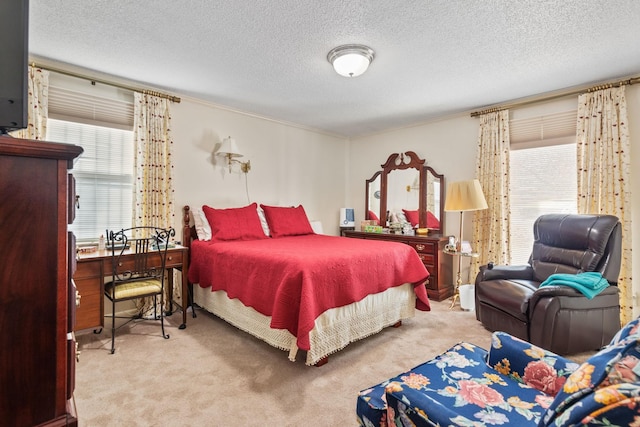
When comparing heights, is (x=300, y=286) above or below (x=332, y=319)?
above

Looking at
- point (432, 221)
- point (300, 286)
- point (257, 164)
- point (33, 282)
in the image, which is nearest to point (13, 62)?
point (33, 282)

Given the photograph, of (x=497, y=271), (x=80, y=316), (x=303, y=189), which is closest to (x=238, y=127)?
(x=303, y=189)

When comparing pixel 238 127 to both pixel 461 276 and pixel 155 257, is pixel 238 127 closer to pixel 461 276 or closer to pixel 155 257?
pixel 155 257

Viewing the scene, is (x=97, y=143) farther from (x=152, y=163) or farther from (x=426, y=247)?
(x=426, y=247)

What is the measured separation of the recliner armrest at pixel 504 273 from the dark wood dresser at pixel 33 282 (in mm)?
3131

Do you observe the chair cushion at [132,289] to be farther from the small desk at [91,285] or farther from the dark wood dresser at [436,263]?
the dark wood dresser at [436,263]

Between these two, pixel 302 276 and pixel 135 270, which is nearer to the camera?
pixel 302 276

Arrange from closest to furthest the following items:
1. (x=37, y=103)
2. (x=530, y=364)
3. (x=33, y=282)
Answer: (x=33, y=282), (x=530, y=364), (x=37, y=103)

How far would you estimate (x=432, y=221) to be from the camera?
4.46 meters

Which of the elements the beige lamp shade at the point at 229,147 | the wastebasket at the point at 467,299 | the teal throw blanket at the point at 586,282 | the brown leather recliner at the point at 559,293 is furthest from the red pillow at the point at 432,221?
the beige lamp shade at the point at 229,147

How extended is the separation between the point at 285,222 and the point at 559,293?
2.86 m

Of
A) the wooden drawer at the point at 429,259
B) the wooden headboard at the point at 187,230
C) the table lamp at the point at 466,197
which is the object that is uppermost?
the table lamp at the point at 466,197

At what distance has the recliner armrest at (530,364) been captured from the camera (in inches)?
47.9

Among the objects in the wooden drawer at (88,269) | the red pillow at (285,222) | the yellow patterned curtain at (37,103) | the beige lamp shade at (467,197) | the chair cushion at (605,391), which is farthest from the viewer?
the red pillow at (285,222)
